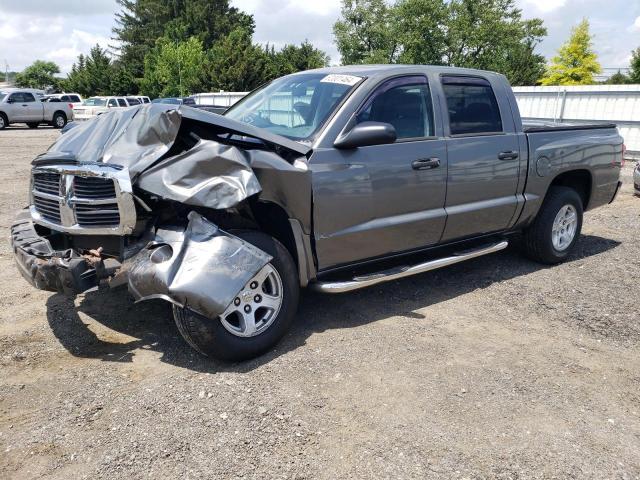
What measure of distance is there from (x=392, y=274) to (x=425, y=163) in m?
0.91

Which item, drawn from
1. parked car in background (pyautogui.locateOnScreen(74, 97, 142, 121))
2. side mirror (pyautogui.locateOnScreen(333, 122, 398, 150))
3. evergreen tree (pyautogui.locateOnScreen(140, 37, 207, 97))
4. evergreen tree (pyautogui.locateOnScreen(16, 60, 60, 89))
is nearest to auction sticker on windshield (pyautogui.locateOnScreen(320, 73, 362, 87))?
side mirror (pyautogui.locateOnScreen(333, 122, 398, 150))

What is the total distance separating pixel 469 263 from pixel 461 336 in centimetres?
190

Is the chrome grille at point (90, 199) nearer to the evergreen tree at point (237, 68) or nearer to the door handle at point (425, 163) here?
the door handle at point (425, 163)

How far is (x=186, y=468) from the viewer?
2605 mm

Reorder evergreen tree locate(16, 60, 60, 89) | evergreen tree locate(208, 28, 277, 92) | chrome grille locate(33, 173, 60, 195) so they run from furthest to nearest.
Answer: evergreen tree locate(16, 60, 60, 89), evergreen tree locate(208, 28, 277, 92), chrome grille locate(33, 173, 60, 195)

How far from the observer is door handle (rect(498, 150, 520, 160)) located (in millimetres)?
4863

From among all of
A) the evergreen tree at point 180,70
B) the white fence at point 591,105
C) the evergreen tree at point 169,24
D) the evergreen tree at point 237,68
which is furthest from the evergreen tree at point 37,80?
the white fence at point 591,105

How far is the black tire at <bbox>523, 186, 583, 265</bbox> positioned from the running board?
65 centimetres

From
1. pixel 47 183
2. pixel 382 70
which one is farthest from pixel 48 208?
pixel 382 70

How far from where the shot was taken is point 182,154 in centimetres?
335

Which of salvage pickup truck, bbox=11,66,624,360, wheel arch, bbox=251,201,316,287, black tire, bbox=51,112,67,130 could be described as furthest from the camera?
black tire, bbox=51,112,67,130

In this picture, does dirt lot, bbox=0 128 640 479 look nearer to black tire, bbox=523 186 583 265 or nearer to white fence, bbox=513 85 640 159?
black tire, bbox=523 186 583 265

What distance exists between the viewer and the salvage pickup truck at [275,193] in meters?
3.29

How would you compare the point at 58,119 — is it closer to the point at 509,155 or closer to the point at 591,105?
the point at 591,105
